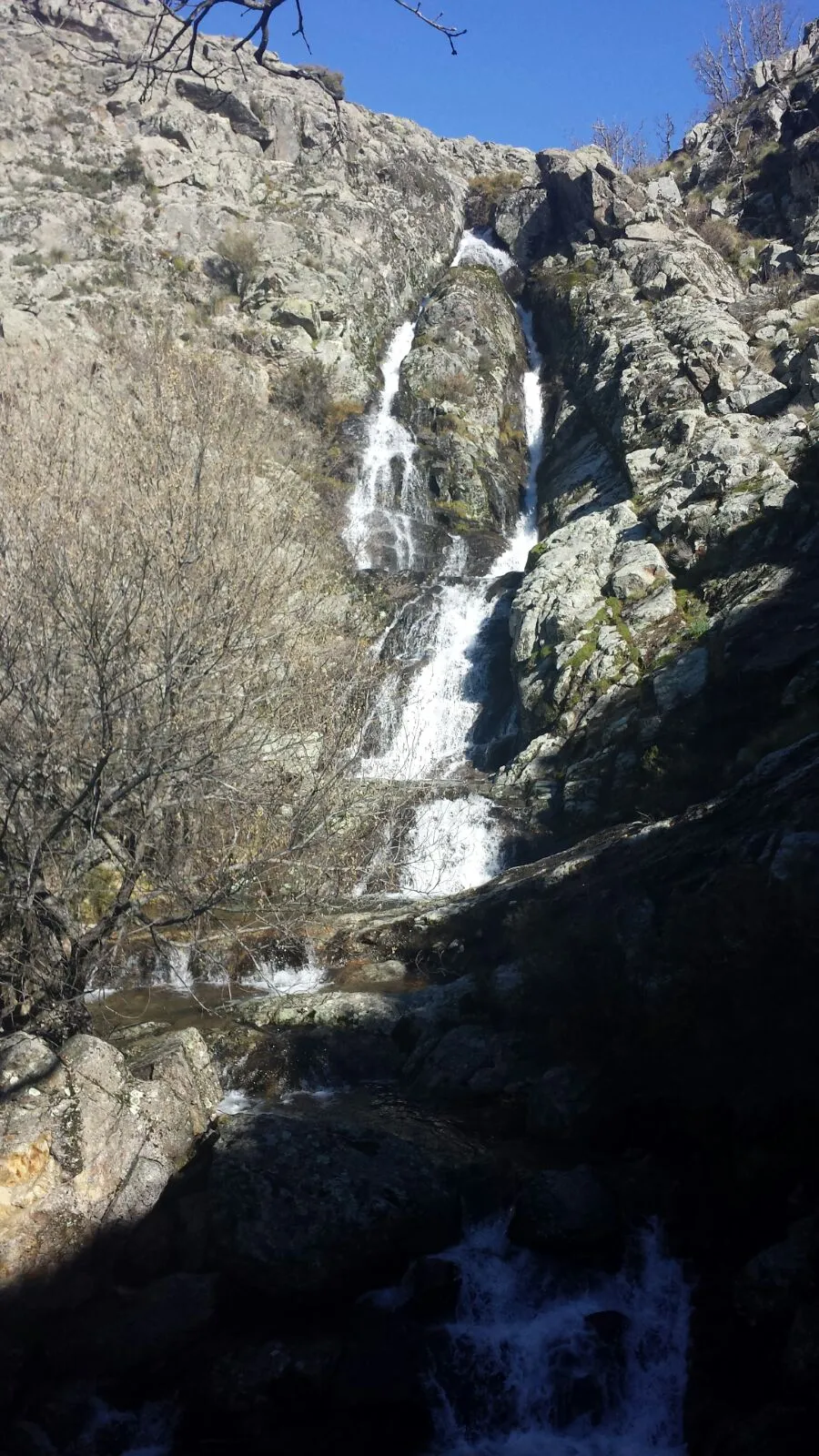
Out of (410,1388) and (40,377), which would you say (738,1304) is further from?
(40,377)

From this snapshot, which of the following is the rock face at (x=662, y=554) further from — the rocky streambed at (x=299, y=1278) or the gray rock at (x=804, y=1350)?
the gray rock at (x=804, y=1350)

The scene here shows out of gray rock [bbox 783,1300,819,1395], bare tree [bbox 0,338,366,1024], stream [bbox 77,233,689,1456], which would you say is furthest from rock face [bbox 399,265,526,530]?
gray rock [bbox 783,1300,819,1395]

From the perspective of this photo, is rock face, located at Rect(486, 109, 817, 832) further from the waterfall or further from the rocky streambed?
the rocky streambed

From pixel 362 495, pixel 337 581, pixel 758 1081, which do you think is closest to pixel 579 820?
pixel 758 1081

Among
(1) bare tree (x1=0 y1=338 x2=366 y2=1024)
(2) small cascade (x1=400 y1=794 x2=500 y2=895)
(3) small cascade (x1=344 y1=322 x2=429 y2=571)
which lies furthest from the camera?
(3) small cascade (x1=344 y1=322 x2=429 y2=571)

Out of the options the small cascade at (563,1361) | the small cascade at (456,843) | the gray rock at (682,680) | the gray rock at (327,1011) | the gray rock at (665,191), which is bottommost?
the small cascade at (563,1361)

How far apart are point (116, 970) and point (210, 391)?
65.5 ft

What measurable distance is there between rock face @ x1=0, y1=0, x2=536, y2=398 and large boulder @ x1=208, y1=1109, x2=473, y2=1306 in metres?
27.2

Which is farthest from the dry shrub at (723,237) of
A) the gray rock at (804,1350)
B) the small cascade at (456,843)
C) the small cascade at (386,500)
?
the gray rock at (804,1350)

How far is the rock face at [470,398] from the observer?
93.3 ft

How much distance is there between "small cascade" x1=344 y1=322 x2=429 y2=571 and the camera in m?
26.2

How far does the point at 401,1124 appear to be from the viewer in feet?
23.2

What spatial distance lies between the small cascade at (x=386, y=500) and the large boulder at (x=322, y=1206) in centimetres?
2044

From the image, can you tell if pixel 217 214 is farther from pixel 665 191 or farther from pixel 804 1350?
pixel 804 1350
